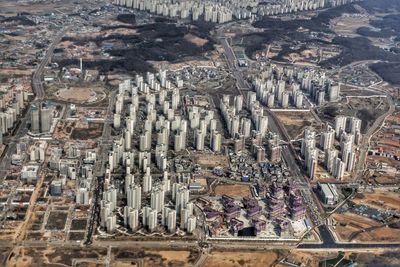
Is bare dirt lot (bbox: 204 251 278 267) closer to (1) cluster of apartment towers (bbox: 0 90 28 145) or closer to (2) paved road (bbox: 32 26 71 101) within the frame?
(1) cluster of apartment towers (bbox: 0 90 28 145)

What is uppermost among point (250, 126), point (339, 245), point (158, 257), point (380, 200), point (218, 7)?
point (218, 7)

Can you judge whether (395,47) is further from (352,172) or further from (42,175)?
(42,175)

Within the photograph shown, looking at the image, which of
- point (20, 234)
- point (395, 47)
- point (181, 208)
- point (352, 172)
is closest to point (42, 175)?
point (20, 234)

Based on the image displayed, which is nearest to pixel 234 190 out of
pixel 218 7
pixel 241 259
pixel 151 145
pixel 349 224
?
pixel 349 224

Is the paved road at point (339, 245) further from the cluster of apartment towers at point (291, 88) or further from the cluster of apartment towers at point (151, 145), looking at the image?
the cluster of apartment towers at point (291, 88)

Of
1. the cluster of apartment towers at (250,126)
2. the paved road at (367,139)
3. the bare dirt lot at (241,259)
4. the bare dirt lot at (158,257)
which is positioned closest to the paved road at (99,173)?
the bare dirt lot at (158,257)

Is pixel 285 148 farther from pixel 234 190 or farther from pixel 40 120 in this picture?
pixel 40 120

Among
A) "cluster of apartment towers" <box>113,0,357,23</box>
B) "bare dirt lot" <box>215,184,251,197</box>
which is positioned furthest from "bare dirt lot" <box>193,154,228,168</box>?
"cluster of apartment towers" <box>113,0,357,23</box>
